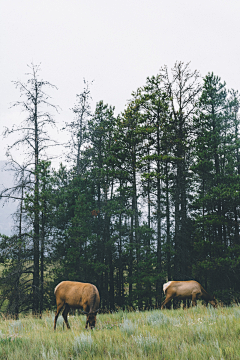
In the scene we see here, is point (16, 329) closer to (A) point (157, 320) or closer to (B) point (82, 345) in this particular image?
(B) point (82, 345)

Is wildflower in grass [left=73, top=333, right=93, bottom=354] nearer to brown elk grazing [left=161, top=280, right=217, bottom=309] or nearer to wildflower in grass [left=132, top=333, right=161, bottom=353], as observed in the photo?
wildflower in grass [left=132, top=333, right=161, bottom=353]

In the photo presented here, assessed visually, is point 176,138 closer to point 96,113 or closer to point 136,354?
point 96,113

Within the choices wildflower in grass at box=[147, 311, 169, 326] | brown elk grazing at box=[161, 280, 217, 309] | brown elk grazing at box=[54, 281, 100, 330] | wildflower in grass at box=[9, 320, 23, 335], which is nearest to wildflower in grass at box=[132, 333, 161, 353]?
wildflower in grass at box=[147, 311, 169, 326]

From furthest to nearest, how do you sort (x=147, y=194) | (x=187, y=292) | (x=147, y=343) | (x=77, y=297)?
(x=147, y=194) → (x=187, y=292) → (x=77, y=297) → (x=147, y=343)

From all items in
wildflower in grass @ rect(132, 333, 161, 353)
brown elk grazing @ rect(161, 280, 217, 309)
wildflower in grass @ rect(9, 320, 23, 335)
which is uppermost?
wildflower in grass @ rect(132, 333, 161, 353)

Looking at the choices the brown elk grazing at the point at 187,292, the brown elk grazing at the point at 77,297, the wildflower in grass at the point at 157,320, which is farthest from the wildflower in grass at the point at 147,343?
the brown elk grazing at the point at 187,292

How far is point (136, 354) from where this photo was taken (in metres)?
3.52

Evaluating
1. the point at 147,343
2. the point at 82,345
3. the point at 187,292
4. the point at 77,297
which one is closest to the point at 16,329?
the point at 77,297

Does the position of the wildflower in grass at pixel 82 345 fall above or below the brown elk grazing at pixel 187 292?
above

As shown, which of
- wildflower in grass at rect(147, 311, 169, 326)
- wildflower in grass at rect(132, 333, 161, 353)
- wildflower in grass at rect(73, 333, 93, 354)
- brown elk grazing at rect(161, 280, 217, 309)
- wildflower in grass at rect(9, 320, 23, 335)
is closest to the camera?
wildflower in grass at rect(132, 333, 161, 353)

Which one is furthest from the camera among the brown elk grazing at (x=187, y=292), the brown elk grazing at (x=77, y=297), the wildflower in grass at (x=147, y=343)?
the brown elk grazing at (x=187, y=292)

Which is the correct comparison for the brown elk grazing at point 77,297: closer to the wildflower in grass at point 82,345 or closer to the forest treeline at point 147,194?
the wildflower in grass at point 82,345

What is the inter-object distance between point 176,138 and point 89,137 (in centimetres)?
872

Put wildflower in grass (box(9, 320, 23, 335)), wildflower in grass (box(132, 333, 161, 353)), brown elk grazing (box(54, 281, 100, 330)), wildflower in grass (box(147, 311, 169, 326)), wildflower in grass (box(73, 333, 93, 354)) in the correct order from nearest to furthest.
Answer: wildflower in grass (box(132, 333, 161, 353)), wildflower in grass (box(73, 333, 93, 354)), wildflower in grass (box(147, 311, 169, 326)), wildflower in grass (box(9, 320, 23, 335)), brown elk grazing (box(54, 281, 100, 330))
